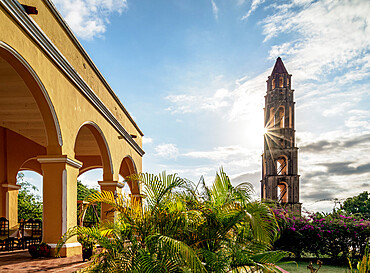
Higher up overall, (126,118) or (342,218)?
(126,118)

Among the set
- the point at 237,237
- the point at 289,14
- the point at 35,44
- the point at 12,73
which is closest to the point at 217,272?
the point at 237,237

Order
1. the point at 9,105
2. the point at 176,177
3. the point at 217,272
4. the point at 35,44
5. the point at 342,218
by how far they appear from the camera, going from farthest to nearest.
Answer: the point at 342,218, the point at 9,105, the point at 35,44, the point at 176,177, the point at 217,272

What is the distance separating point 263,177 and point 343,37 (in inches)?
1010

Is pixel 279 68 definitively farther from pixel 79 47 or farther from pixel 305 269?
pixel 79 47

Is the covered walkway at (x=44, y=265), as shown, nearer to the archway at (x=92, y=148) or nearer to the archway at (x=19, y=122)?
the archway at (x=19, y=122)

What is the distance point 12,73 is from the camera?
6.87m

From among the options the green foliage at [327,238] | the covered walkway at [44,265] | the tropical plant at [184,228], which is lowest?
the green foliage at [327,238]

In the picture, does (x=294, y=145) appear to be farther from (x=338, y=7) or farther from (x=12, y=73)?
(x=12, y=73)

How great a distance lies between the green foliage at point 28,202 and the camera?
2073 cm

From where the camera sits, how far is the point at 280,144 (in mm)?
32062

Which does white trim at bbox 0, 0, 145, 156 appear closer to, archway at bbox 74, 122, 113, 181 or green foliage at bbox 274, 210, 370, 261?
archway at bbox 74, 122, 113, 181

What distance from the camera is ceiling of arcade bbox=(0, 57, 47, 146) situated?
7086 mm

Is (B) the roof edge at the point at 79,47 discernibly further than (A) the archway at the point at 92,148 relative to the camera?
No

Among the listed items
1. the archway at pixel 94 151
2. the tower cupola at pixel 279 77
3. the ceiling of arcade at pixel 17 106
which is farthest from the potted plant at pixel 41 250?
the tower cupola at pixel 279 77
